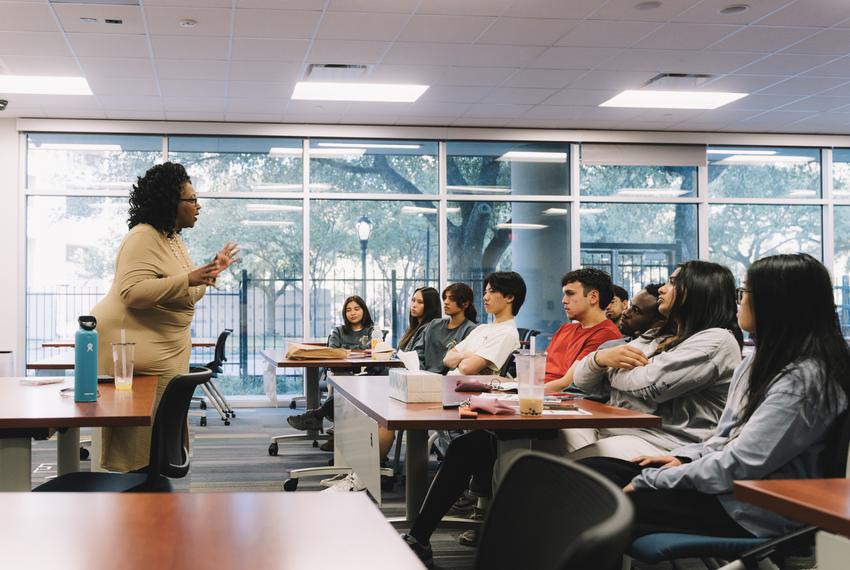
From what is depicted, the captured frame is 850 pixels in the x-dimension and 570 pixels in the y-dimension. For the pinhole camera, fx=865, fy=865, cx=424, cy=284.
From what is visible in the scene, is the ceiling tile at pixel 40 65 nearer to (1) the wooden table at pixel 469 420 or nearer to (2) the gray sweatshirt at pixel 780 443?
(1) the wooden table at pixel 469 420

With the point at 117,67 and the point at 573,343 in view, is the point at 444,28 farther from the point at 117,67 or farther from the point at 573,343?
the point at 573,343

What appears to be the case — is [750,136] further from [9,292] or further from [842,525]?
[842,525]

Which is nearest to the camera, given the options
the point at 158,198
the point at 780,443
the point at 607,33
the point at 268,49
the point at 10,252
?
the point at 780,443

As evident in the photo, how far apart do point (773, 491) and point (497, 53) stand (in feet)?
16.9

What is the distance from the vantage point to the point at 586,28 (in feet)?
18.7

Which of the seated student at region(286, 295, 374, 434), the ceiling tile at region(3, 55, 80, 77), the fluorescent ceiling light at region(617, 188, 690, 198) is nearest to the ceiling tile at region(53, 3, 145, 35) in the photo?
the ceiling tile at region(3, 55, 80, 77)

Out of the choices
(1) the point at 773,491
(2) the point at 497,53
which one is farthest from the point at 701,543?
(2) the point at 497,53

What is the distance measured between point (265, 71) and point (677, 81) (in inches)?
132

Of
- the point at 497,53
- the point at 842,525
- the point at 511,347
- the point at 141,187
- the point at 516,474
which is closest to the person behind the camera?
the point at 516,474

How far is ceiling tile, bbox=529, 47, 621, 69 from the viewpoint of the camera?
20.3 feet

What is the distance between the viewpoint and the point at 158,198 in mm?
3088

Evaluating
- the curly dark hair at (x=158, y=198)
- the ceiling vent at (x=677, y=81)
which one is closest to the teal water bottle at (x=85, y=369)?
the curly dark hair at (x=158, y=198)

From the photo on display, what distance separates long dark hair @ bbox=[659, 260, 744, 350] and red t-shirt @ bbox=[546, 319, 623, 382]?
1.04 m

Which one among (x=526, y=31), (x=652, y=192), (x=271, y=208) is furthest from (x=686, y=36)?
(x=271, y=208)
